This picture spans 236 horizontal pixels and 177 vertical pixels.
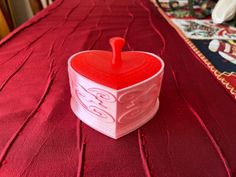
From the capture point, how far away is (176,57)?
0.76 metres

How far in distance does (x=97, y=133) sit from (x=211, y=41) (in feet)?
2.34

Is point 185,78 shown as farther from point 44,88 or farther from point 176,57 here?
point 44,88

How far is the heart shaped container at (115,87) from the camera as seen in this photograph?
15.1 inches

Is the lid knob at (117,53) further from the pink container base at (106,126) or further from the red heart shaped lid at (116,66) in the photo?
the pink container base at (106,126)

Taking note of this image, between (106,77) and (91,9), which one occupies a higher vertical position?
(106,77)

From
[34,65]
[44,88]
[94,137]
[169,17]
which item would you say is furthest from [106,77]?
[169,17]

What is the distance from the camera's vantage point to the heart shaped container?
1.26 ft

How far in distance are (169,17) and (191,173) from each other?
39.7 inches

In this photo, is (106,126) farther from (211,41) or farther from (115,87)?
(211,41)

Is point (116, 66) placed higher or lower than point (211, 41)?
higher

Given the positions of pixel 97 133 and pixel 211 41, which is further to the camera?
pixel 211 41

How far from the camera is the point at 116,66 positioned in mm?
416

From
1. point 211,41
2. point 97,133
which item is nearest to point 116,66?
point 97,133

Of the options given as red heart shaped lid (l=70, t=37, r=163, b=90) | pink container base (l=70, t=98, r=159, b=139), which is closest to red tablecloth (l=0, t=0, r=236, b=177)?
pink container base (l=70, t=98, r=159, b=139)
